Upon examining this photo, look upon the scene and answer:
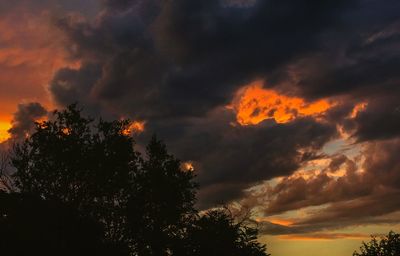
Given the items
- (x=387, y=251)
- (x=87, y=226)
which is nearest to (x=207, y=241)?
(x=87, y=226)

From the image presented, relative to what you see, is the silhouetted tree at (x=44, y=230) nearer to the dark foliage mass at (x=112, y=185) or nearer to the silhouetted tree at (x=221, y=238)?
the dark foliage mass at (x=112, y=185)

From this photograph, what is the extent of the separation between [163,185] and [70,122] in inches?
494

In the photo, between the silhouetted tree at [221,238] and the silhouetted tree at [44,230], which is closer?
the silhouetted tree at [44,230]

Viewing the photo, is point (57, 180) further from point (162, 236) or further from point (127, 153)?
point (162, 236)

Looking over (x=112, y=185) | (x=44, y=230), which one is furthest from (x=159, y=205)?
(x=44, y=230)

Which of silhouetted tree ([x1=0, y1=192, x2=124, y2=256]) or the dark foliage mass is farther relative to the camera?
the dark foliage mass

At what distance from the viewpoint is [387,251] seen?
117625 millimetres

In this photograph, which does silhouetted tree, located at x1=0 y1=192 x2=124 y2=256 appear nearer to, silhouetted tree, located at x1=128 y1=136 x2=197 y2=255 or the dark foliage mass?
the dark foliage mass

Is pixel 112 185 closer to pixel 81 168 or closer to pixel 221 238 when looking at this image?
pixel 81 168

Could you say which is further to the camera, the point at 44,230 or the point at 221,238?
the point at 221,238

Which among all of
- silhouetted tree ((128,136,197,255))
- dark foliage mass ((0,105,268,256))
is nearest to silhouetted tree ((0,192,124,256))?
dark foliage mass ((0,105,268,256))

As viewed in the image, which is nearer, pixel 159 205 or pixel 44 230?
pixel 44 230

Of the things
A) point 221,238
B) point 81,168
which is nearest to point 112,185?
point 81,168

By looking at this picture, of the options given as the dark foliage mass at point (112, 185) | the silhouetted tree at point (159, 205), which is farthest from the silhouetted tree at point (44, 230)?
the silhouetted tree at point (159, 205)
